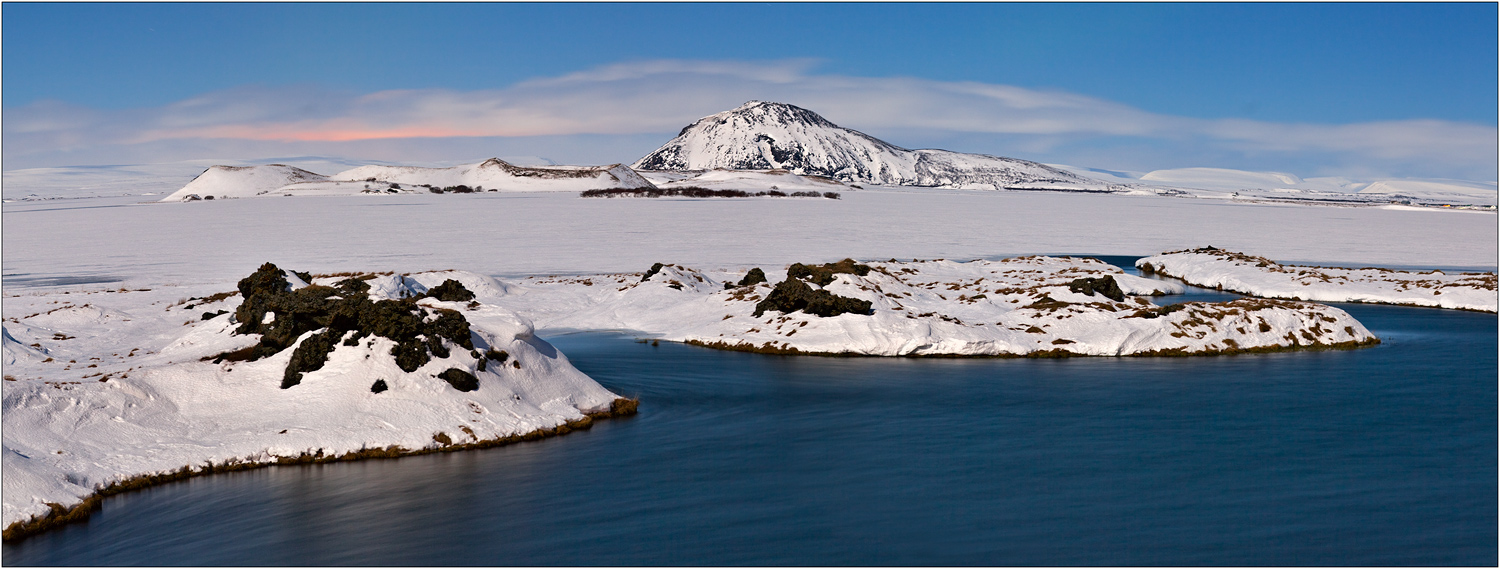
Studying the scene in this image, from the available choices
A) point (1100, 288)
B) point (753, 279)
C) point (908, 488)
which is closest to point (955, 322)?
point (1100, 288)

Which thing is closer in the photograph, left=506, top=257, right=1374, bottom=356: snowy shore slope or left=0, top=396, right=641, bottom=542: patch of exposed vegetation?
left=0, top=396, right=641, bottom=542: patch of exposed vegetation

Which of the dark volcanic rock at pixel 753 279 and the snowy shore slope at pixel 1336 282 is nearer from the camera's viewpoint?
the dark volcanic rock at pixel 753 279

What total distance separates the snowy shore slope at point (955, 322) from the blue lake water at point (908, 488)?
6089 millimetres

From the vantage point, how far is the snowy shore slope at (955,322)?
123 feet

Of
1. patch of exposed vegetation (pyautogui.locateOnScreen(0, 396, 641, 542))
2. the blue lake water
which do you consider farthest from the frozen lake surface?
the blue lake water

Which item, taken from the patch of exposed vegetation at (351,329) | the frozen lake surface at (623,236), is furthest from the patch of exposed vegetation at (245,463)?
the frozen lake surface at (623,236)

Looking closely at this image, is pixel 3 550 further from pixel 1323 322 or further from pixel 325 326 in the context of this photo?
pixel 1323 322

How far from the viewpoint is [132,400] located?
23203 millimetres

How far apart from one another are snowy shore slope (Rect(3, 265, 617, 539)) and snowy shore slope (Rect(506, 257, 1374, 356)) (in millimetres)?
12380

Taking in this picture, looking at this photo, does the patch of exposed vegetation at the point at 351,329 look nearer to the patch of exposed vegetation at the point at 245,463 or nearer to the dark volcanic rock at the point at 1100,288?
the patch of exposed vegetation at the point at 245,463

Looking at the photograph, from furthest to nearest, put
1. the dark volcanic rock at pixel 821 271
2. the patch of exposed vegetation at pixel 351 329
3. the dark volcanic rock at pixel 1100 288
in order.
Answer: the dark volcanic rock at pixel 1100 288, the dark volcanic rock at pixel 821 271, the patch of exposed vegetation at pixel 351 329

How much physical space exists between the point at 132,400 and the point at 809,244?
69.7 metres

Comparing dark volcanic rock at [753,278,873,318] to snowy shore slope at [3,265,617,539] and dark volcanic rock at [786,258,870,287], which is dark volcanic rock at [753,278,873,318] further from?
snowy shore slope at [3,265,617,539]

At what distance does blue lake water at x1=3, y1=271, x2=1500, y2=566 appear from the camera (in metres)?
16.9
